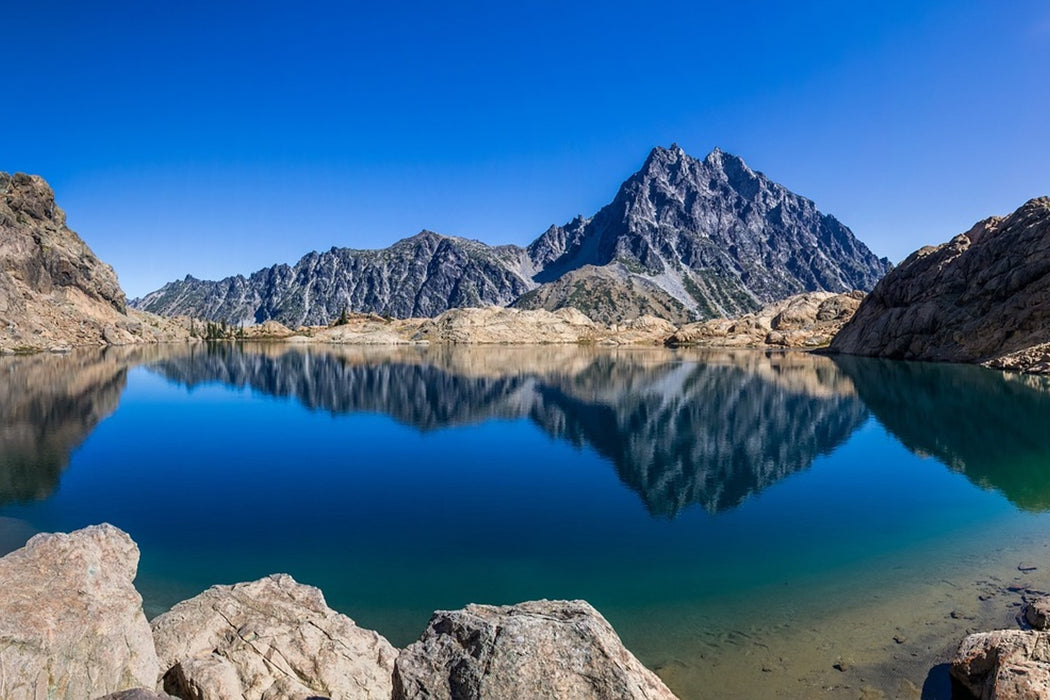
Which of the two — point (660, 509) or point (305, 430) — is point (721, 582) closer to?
point (660, 509)

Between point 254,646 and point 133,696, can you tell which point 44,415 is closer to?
point 254,646

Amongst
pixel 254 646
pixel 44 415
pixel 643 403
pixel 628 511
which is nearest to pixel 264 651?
pixel 254 646

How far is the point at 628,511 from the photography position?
1166 inches

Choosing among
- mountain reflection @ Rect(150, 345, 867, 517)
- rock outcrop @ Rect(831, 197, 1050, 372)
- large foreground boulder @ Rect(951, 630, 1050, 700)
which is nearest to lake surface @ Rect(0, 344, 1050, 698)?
mountain reflection @ Rect(150, 345, 867, 517)

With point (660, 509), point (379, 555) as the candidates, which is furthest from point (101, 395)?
point (660, 509)

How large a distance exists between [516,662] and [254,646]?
24.0ft

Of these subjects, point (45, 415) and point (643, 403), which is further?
point (643, 403)

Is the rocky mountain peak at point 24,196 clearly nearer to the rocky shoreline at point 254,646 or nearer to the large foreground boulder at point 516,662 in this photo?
the rocky shoreline at point 254,646

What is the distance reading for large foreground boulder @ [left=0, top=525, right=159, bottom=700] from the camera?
8.73 metres

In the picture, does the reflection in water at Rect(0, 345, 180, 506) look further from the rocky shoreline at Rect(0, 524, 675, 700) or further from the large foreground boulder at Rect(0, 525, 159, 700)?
the rocky shoreline at Rect(0, 524, 675, 700)

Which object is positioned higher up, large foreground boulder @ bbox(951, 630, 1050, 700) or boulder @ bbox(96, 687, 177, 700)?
boulder @ bbox(96, 687, 177, 700)

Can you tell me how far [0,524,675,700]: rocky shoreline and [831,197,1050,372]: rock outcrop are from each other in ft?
371

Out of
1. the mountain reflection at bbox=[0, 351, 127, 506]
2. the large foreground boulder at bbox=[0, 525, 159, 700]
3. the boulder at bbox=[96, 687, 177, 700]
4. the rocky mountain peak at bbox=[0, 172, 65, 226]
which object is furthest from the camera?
the rocky mountain peak at bbox=[0, 172, 65, 226]

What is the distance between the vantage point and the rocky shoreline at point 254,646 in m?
7.23
